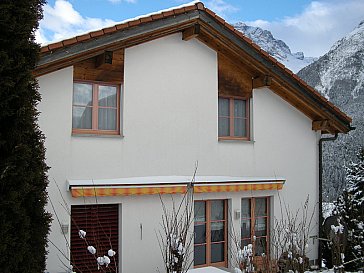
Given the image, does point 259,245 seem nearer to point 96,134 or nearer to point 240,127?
point 240,127

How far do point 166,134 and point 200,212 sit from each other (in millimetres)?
3240

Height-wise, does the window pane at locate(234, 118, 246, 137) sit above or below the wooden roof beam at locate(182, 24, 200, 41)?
below

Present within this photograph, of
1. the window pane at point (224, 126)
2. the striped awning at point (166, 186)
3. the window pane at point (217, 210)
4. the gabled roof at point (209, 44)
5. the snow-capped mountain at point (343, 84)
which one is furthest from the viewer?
the snow-capped mountain at point (343, 84)

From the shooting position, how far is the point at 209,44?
17.5 meters

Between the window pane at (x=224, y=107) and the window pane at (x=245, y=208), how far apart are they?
3.41 meters

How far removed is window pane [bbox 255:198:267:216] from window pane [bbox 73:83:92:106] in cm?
792

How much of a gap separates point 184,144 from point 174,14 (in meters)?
4.43

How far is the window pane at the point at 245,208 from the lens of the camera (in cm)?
1838

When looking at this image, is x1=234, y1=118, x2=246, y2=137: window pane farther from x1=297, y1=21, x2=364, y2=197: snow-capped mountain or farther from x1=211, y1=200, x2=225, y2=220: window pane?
x1=297, y1=21, x2=364, y2=197: snow-capped mountain

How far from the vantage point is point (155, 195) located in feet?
52.3

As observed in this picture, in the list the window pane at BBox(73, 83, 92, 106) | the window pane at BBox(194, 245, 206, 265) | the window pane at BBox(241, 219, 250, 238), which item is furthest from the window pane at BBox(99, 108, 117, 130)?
the window pane at BBox(241, 219, 250, 238)

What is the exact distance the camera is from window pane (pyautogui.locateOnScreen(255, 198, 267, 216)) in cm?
1890

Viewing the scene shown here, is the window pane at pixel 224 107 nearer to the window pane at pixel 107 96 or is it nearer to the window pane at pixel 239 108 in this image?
the window pane at pixel 239 108

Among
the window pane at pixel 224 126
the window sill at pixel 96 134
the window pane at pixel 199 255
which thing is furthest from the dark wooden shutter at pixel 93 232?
the window pane at pixel 224 126
